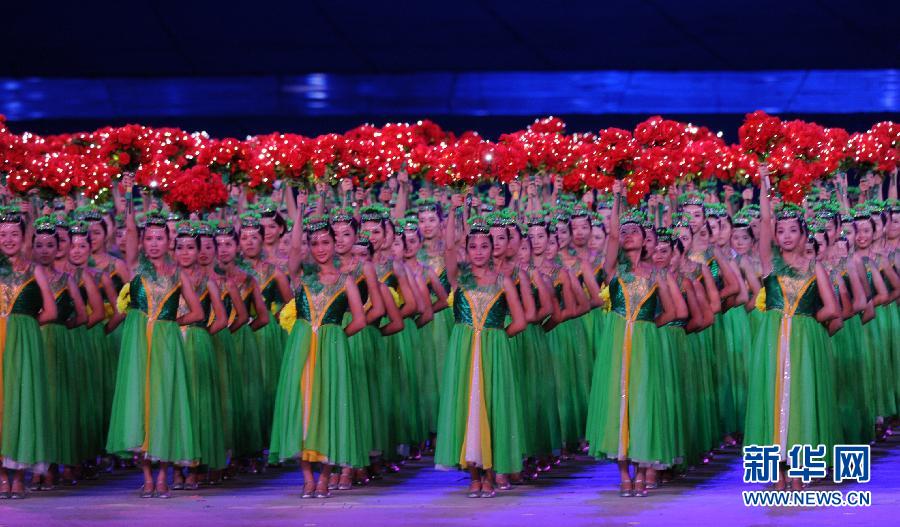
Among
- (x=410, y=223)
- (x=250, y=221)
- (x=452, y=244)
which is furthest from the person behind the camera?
(x=410, y=223)

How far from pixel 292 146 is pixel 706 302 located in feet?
8.18

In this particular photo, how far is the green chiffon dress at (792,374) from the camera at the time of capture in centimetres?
759

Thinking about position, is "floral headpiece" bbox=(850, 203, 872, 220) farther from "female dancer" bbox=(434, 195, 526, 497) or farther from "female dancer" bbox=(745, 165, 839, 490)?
"female dancer" bbox=(434, 195, 526, 497)

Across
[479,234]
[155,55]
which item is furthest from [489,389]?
[155,55]

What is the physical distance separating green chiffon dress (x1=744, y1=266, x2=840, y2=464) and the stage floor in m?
0.37

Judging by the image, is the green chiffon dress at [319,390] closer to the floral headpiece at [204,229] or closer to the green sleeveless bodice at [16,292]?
the floral headpiece at [204,229]

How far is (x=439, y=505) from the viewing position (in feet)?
24.7

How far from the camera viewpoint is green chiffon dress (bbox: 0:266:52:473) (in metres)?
7.84

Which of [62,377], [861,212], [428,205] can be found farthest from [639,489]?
[861,212]

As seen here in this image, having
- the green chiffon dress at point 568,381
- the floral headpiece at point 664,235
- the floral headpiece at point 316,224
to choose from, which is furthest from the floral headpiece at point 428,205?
the floral headpiece at point 664,235

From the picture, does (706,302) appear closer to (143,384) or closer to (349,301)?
(349,301)

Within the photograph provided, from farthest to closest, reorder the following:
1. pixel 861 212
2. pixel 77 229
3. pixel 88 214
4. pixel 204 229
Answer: pixel 861 212 → pixel 88 214 → pixel 77 229 → pixel 204 229

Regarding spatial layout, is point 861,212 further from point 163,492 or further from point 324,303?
point 163,492

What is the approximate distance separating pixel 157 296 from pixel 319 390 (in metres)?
0.95
